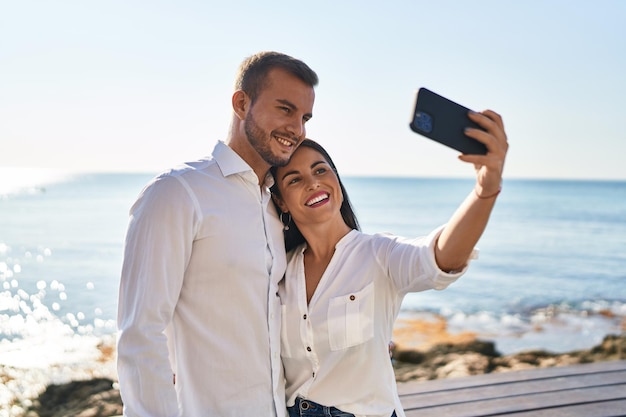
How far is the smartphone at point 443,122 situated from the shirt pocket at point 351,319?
0.66 metres

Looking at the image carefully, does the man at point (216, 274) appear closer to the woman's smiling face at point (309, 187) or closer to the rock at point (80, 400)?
the woman's smiling face at point (309, 187)

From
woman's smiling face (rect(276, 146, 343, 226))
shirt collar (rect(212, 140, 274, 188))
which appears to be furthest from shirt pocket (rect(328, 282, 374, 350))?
shirt collar (rect(212, 140, 274, 188))

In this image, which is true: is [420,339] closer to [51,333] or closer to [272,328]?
[51,333]

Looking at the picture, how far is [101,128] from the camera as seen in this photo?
5388cm

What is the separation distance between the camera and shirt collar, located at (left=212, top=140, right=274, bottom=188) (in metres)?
2.03

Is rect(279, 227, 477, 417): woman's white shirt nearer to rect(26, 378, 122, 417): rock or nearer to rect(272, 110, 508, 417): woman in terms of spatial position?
rect(272, 110, 508, 417): woman

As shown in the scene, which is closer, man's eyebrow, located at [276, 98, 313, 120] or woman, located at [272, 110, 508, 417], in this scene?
woman, located at [272, 110, 508, 417]

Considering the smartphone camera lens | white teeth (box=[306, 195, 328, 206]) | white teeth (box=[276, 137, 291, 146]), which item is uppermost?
the smartphone camera lens

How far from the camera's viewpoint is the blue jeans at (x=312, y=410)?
79.8 inches

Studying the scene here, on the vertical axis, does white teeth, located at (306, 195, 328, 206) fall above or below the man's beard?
below

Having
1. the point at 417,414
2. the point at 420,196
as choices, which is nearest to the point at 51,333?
the point at 417,414

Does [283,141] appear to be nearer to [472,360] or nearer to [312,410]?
[312,410]

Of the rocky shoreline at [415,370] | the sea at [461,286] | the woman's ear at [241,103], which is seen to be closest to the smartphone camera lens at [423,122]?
the woman's ear at [241,103]

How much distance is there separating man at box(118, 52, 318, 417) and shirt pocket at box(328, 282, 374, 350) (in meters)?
0.17
